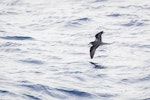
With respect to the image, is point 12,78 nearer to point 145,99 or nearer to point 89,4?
point 145,99

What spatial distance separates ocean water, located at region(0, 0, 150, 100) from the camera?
57.9 feet

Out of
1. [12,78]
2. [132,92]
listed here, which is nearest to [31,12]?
[12,78]

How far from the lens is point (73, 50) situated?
2198cm

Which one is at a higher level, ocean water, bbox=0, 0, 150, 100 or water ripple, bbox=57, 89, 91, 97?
ocean water, bbox=0, 0, 150, 100

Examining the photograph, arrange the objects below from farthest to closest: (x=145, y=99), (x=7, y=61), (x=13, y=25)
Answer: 1. (x=13, y=25)
2. (x=7, y=61)
3. (x=145, y=99)

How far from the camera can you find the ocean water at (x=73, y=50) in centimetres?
1766

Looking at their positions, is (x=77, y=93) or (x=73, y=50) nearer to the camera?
(x=77, y=93)

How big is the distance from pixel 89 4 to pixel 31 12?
3.14 m

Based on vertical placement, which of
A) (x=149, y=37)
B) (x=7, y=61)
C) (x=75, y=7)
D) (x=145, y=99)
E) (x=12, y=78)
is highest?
(x=75, y=7)

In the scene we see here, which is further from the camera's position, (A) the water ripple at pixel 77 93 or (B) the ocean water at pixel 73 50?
(B) the ocean water at pixel 73 50

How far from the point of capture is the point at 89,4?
2931 centimetres

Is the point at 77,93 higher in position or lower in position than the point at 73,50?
lower

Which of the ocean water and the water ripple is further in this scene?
the ocean water

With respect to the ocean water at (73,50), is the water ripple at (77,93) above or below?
below
